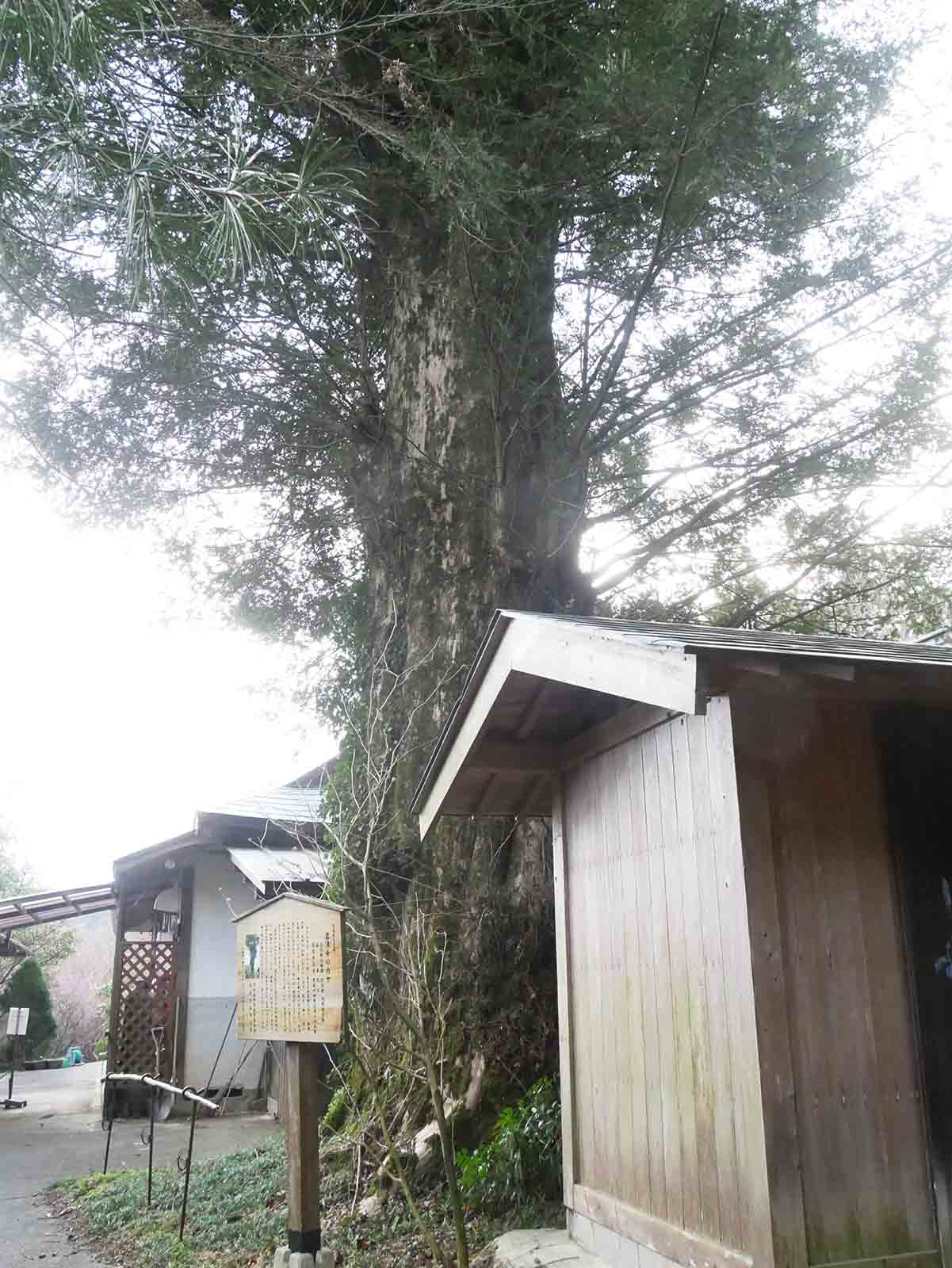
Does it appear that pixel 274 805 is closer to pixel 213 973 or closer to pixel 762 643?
pixel 213 973

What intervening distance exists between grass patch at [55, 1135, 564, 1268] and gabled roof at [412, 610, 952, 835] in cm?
217

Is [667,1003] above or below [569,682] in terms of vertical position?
below

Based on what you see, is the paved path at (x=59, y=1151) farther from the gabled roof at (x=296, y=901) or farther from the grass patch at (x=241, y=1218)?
the gabled roof at (x=296, y=901)

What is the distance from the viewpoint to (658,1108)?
411 cm

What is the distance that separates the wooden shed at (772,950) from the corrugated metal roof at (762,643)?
0.02 m

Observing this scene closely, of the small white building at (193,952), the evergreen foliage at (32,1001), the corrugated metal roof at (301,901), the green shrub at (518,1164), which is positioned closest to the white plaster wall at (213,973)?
the small white building at (193,952)

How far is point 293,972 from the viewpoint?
4773mm

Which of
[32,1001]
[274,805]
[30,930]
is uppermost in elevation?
[274,805]

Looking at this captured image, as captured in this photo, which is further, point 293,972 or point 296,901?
point 296,901

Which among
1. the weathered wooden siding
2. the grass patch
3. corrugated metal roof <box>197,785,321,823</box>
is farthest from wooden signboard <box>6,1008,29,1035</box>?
the weathered wooden siding

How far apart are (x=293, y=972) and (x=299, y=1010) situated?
172 millimetres

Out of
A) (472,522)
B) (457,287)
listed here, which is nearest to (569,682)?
(472,522)

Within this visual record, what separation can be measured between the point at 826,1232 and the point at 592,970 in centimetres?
165

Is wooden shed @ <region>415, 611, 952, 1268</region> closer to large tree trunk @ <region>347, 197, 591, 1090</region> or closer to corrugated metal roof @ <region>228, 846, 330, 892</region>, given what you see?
large tree trunk @ <region>347, 197, 591, 1090</region>
